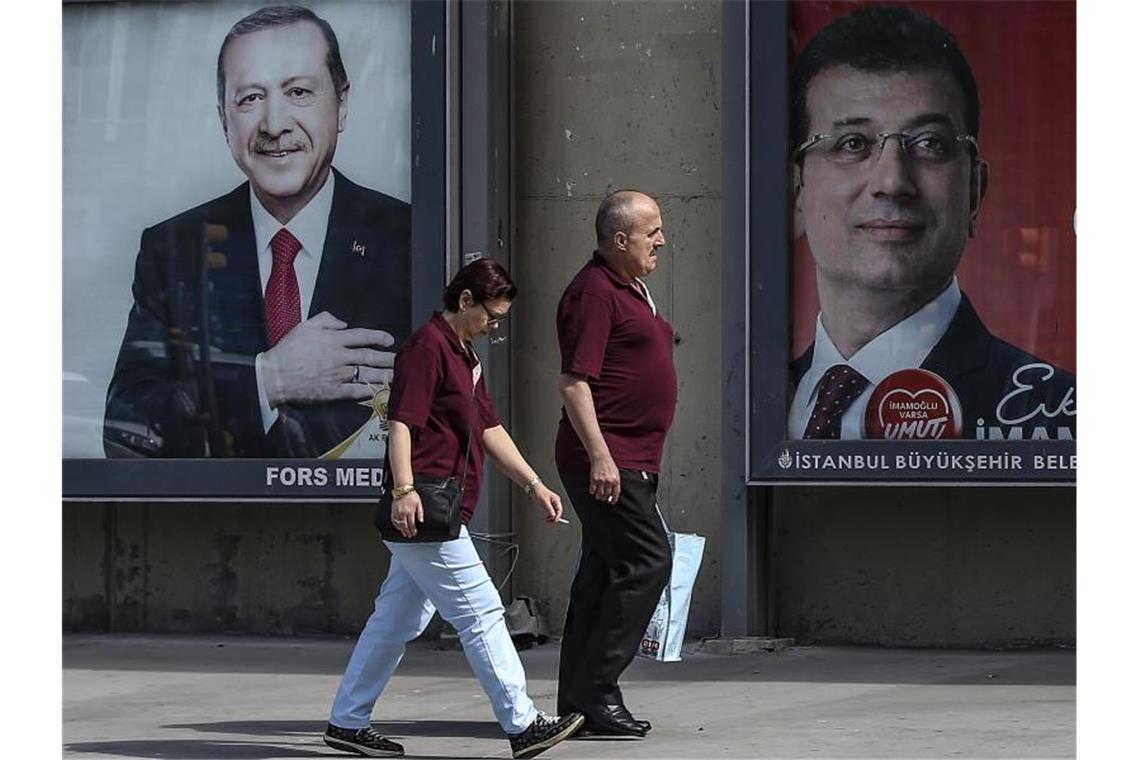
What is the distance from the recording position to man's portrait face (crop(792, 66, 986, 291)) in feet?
29.2

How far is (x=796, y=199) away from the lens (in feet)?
29.5

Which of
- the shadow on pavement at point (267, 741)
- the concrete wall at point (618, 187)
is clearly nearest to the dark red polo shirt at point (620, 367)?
the shadow on pavement at point (267, 741)

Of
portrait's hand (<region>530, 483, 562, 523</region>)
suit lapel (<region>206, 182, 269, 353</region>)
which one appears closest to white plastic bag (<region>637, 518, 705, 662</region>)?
portrait's hand (<region>530, 483, 562, 523</region>)

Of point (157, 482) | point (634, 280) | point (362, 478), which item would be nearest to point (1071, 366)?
point (634, 280)

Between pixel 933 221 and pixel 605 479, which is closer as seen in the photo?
pixel 605 479

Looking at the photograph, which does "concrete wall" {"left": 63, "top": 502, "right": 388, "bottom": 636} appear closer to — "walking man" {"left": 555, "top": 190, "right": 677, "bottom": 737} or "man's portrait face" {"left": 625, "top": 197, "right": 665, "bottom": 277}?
"walking man" {"left": 555, "top": 190, "right": 677, "bottom": 737}

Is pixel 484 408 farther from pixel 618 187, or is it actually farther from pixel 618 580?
pixel 618 187

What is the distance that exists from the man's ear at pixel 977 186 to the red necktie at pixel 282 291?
3.14m

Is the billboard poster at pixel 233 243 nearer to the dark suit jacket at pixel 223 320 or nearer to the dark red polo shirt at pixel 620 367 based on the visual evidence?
the dark suit jacket at pixel 223 320

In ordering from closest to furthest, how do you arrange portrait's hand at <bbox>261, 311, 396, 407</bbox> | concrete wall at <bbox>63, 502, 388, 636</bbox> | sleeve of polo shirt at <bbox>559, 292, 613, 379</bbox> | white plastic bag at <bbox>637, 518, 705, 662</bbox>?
sleeve of polo shirt at <bbox>559, 292, 613, 379</bbox>
white plastic bag at <bbox>637, 518, 705, 662</bbox>
portrait's hand at <bbox>261, 311, 396, 407</bbox>
concrete wall at <bbox>63, 502, 388, 636</bbox>

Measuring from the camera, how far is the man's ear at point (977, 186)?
29.1 feet

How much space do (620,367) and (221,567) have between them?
3.69 meters

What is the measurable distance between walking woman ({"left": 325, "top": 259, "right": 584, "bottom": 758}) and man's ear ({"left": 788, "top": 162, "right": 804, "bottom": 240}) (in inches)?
108

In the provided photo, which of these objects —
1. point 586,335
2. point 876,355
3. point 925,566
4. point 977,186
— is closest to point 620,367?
point 586,335
